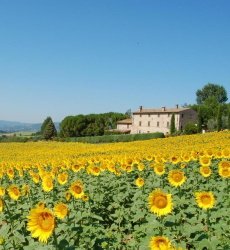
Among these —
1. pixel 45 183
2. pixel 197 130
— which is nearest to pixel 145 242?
pixel 45 183

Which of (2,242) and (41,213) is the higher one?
(41,213)

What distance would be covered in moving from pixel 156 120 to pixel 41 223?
91513 millimetres

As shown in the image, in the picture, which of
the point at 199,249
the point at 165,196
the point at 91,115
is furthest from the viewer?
the point at 91,115

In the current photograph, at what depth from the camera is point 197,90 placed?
472 ft

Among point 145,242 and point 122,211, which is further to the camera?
point 122,211

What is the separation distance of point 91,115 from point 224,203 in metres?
101

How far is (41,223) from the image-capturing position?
398 centimetres

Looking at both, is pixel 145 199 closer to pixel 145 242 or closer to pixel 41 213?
pixel 145 242

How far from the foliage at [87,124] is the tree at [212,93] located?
45.0 metres

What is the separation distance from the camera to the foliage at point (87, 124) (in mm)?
103938

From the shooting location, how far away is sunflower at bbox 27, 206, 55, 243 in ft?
12.9

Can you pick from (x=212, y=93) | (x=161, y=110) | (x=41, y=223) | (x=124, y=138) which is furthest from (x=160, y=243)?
(x=212, y=93)

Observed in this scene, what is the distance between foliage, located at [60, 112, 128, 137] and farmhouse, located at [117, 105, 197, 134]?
4286mm

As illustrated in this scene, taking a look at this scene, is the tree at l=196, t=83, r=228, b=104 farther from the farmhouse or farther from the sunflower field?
the sunflower field
